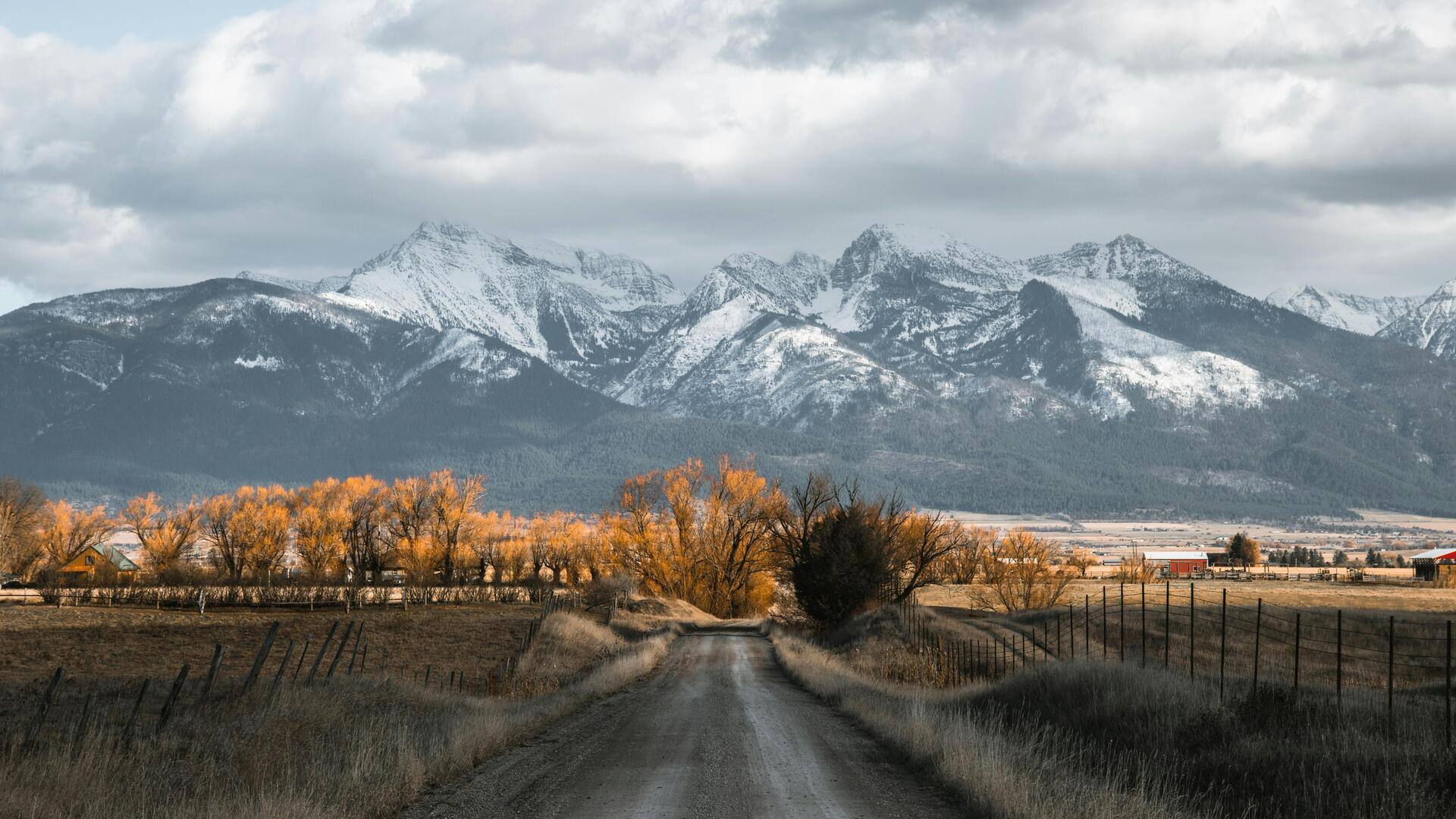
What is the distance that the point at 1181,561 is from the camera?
18175 cm

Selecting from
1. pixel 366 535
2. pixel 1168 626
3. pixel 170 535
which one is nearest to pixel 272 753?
pixel 1168 626

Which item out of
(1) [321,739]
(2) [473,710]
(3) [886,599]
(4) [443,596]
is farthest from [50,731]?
(4) [443,596]

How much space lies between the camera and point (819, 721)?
26250 mm

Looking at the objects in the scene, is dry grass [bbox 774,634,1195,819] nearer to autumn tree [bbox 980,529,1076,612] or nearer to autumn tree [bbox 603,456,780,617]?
autumn tree [bbox 980,529,1076,612]

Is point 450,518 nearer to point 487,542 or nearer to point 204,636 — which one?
point 487,542

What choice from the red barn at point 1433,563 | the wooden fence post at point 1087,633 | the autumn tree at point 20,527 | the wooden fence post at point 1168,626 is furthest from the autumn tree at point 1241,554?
the autumn tree at point 20,527

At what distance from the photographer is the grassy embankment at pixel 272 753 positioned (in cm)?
1410

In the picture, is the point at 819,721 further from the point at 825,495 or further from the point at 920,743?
the point at 825,495

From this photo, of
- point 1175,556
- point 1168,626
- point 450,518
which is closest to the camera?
point 1168,626

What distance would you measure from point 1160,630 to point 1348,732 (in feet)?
151

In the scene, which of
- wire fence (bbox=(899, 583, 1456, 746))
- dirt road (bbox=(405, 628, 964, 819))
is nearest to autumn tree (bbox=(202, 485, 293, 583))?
wire fence (bbox=(899, 583, 1456, 746))

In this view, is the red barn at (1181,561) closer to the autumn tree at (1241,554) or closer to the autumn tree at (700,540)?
the autumn tree at (1241,554)

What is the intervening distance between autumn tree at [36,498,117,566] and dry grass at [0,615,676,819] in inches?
3942

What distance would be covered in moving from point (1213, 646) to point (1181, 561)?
132847mm
